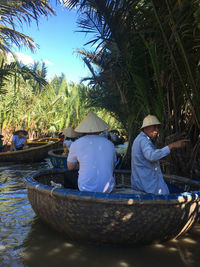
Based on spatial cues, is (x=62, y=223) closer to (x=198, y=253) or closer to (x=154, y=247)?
(x=154, y=247)

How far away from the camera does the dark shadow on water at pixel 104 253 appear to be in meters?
2.72

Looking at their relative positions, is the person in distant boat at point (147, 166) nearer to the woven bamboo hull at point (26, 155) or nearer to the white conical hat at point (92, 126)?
the white conical hat at point (92, 126)

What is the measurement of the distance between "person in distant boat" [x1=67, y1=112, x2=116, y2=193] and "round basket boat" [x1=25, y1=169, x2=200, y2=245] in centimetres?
28

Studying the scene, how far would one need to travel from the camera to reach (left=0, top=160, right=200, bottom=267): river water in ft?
8.93

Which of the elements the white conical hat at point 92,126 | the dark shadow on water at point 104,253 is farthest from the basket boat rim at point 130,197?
the white conical hat at point 92,126

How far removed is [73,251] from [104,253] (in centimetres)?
36

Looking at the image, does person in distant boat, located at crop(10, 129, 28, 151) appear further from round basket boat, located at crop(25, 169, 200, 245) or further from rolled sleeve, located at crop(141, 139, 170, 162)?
rolled sleeve, located at crop(141, 139, 170, 162)

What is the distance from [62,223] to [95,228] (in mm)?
455

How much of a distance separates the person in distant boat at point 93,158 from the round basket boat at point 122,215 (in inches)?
10.9

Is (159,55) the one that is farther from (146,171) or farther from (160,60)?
(146,171)

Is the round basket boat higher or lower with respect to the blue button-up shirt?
lower

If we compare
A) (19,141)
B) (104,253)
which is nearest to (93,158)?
(104,253)

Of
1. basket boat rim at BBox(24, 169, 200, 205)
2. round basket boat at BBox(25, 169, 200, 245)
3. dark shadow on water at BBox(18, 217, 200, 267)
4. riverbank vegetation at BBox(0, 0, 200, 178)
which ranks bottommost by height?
dark shadow on water at BBox(18, 217, 200, 267)

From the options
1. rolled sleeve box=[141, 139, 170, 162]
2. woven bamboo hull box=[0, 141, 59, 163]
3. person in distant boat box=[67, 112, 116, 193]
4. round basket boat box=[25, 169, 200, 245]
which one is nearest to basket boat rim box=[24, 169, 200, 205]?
round basket boat box=[25, 169, 200, 245]
